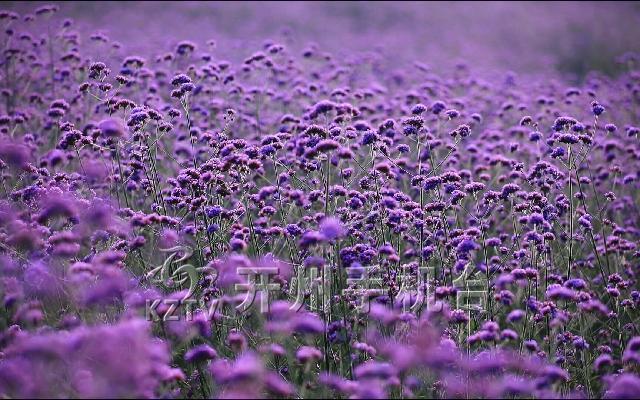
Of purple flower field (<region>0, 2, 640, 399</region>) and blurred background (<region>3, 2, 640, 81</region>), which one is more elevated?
blurred background (<region>3, 2, 640, 81</region>)

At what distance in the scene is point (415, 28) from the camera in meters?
29.6

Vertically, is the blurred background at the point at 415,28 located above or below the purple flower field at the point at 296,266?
above

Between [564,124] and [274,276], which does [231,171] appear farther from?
[564,124]

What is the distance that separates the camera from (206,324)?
4.80 metres

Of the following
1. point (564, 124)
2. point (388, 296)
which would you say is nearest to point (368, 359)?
point (388, 296)

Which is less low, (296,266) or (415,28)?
(415,28)

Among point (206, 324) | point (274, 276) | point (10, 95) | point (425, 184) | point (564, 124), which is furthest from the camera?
point (10, 95)

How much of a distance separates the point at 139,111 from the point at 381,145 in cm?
248

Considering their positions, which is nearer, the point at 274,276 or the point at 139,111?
the point at 274,276

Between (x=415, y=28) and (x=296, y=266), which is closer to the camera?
(x=296, y=266)

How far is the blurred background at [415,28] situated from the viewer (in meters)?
22.1

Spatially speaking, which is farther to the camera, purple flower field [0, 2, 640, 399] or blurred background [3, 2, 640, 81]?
blurred background [3, 2, 640, 81]

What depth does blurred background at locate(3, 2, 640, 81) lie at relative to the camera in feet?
72.5

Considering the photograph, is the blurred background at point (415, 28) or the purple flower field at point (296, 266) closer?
the purple flower field at point (296, 266)
